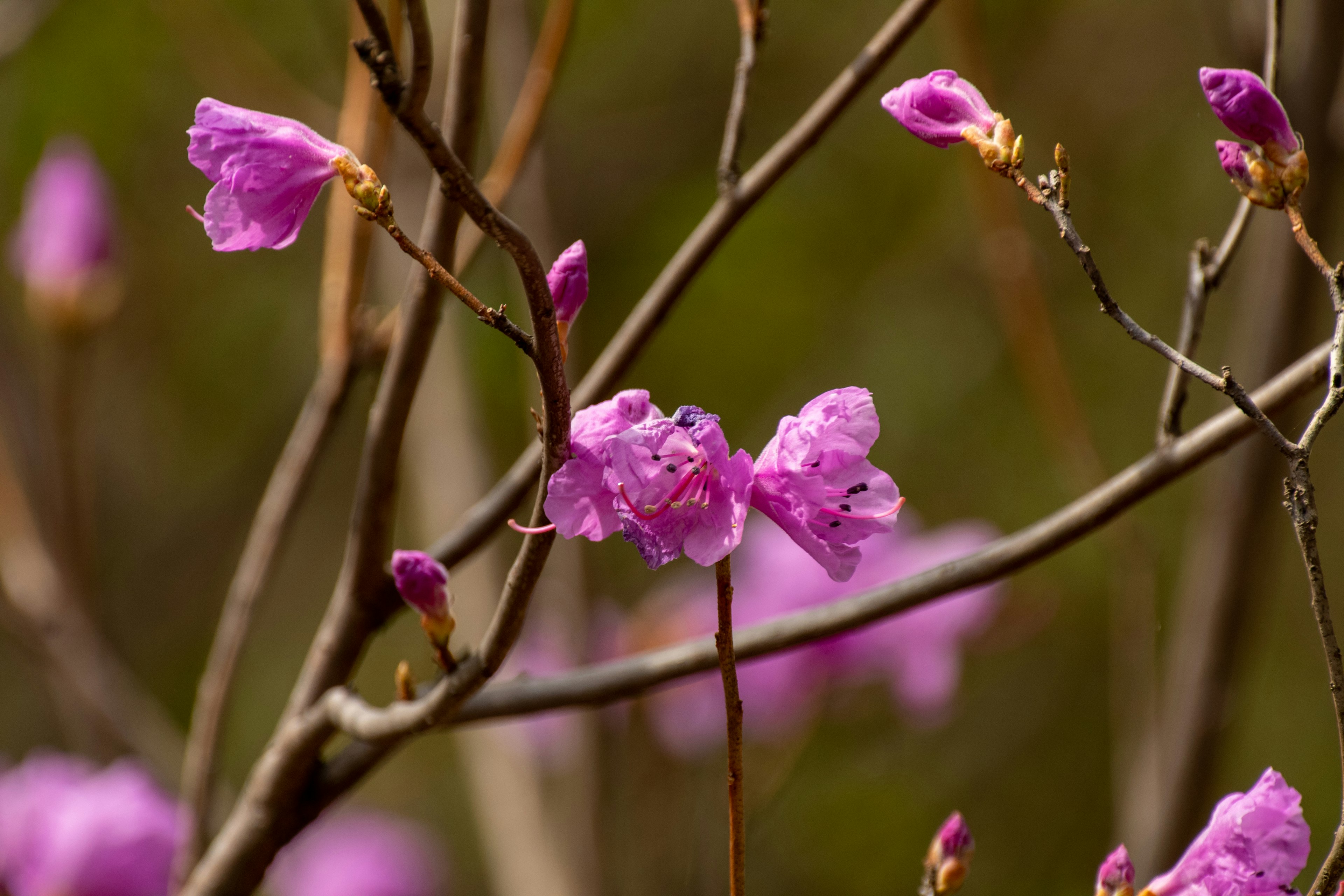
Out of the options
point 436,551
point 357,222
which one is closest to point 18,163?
point 357,222

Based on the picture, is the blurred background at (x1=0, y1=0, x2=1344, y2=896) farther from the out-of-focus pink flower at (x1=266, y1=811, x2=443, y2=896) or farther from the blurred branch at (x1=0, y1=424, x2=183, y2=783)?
the blurred branch at (x1=0, y1=424, x2=183, y2=783)

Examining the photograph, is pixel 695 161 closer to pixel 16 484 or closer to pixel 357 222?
pixel 16 484

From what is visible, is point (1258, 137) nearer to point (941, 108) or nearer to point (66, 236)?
point (941, 108)

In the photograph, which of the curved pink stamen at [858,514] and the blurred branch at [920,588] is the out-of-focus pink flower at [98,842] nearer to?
the blurred branch at [920,588]

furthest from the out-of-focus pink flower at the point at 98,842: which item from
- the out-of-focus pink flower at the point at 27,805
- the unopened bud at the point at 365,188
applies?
the unopened bud at the point at 365,188

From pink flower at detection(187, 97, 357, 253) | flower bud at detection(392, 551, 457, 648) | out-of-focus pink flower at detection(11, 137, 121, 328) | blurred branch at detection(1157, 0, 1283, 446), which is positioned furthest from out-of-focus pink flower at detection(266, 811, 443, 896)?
blurred branch at detection(1157, 0, 1283, 446)
